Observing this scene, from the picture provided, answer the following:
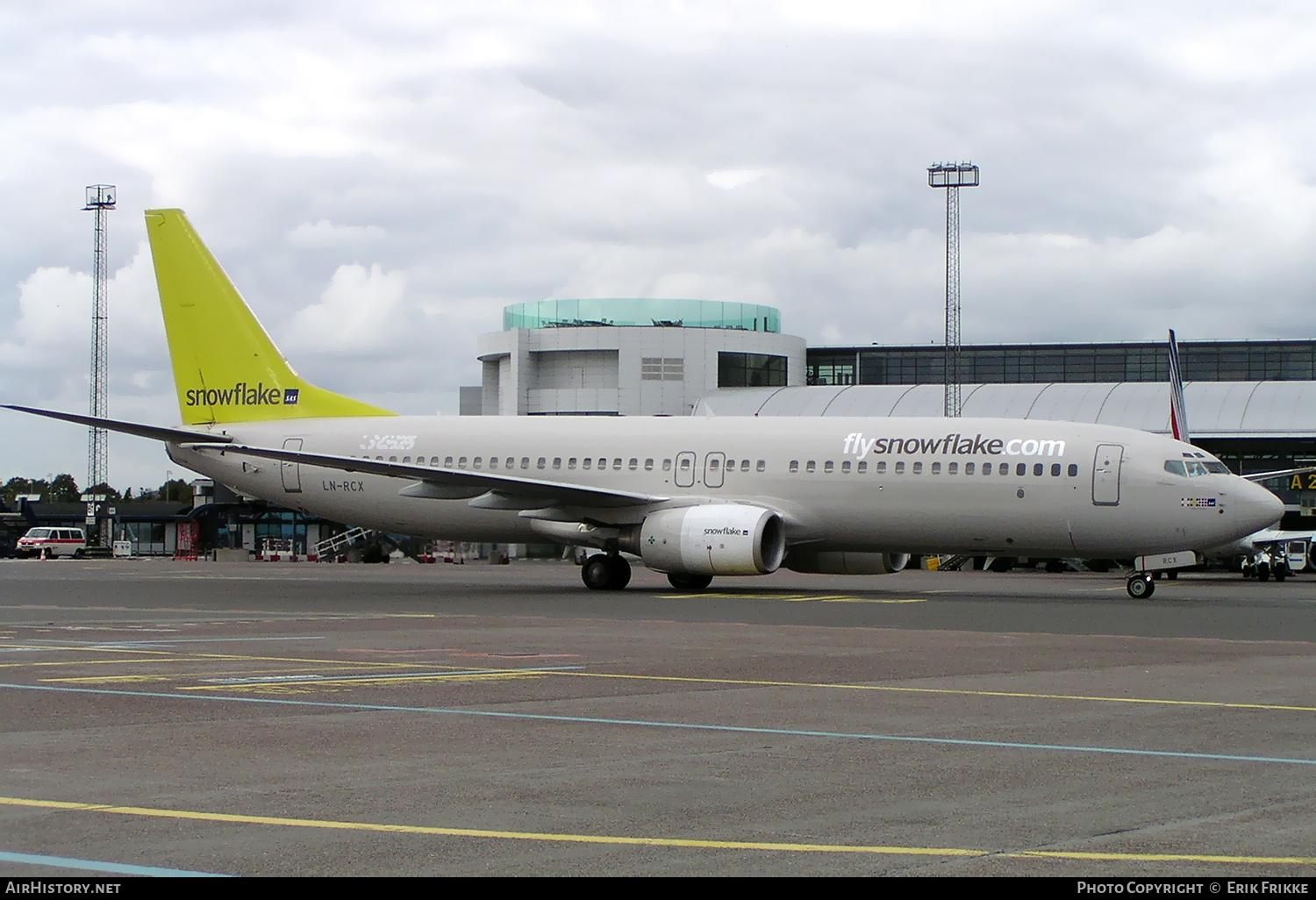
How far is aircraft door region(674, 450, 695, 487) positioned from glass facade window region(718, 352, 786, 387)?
48.6 meters

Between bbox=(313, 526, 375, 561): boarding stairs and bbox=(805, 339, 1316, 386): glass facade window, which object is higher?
bbox=(805, 339, 1316, 386): glass facade window

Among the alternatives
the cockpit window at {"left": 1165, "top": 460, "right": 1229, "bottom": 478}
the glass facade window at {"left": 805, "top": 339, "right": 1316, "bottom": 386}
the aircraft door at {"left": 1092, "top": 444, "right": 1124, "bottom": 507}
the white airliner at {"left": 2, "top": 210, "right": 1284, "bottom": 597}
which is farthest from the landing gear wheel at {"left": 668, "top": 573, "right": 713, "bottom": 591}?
the glass facade window at {"left": 805, "top": 339, "right": 1316, "bottom": 386}

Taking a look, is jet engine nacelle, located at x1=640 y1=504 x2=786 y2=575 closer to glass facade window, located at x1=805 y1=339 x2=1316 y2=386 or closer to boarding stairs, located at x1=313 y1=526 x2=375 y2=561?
boarding stairs, located at x1=313 y1=526 x2=375 y2=561

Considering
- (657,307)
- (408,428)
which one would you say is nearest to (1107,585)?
(408,428)

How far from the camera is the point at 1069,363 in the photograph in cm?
8656

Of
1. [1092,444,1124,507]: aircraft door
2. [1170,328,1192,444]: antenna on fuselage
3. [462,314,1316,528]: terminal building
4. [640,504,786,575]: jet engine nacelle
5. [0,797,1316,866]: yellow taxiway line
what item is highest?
[462,314,1316,528]: terminal building

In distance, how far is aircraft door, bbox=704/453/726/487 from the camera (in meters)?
31.4

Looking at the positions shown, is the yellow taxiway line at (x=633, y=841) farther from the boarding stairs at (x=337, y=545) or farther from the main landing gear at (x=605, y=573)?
the boarding stairs at (x=337, y=545)

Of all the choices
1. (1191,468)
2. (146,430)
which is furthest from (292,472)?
(1191,468)

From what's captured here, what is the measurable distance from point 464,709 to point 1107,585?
101ft

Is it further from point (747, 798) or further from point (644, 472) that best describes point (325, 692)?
point (644, 472)

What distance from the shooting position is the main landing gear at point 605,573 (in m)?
31.7

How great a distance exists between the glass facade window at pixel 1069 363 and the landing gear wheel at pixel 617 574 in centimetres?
5654

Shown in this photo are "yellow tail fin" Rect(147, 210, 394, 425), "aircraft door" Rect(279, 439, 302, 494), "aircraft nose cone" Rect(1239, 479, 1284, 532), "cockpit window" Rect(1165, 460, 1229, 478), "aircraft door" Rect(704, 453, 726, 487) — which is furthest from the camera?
"yellow tail fin" Rect(147, 210, 394, 425)
